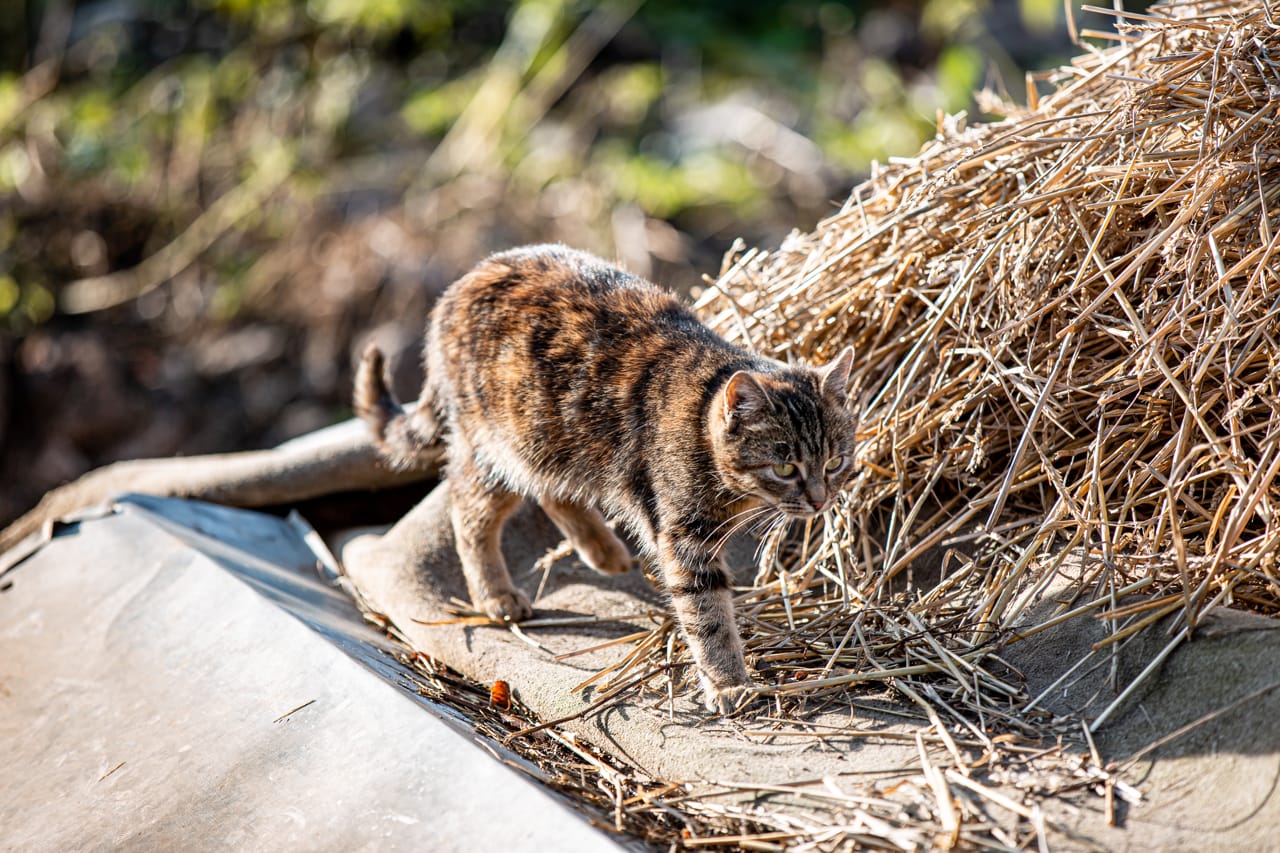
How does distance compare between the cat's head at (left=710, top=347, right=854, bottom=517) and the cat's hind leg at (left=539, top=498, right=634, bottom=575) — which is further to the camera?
the cat's hind leg at (left=539, top=498, right=634, bottom=575)

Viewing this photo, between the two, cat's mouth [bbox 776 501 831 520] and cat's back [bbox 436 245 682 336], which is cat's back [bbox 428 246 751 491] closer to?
cat's back [bbox 436 245 682 336]

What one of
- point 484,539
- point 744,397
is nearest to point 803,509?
point 744,397

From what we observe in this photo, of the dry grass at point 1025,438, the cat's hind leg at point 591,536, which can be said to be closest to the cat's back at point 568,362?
the cat's hind leg at point 591,536

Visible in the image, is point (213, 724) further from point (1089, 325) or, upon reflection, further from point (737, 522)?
point (1089, 325)

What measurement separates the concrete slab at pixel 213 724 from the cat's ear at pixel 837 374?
1.24 meters

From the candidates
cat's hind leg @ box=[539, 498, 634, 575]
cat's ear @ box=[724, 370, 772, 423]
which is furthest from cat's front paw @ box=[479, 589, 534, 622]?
cat's ear @ box=[724, 370, 772, 423]

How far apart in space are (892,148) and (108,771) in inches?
245

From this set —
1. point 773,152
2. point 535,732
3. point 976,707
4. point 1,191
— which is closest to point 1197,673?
point 976,707

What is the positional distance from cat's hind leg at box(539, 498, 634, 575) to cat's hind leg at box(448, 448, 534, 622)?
149 millimetres

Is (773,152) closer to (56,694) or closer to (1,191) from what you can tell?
(1,191)

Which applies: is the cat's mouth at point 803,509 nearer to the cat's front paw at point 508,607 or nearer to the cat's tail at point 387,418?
the cat's front paw at point 508,607

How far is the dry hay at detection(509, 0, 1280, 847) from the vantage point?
2.42 metres

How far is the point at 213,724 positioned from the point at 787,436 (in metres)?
1.51

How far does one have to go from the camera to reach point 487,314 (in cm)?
324
